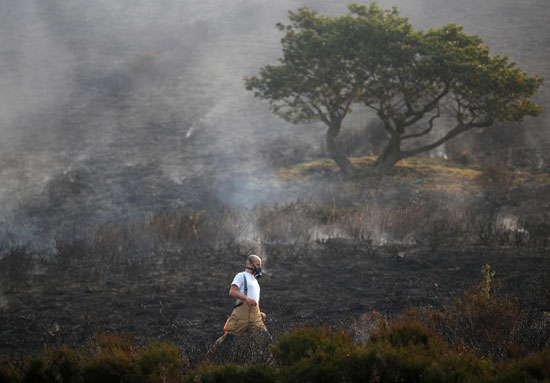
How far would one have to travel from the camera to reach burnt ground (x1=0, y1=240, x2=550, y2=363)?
23.2 feet

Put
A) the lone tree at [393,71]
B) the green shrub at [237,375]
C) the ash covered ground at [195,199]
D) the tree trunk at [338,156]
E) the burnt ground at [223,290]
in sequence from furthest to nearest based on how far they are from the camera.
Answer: the tree trunk at [338,156] < the lone tree at [393,71] < the ash covered ground at [195,199] < the burnt ground at [223,290] < the green shrub at [237,375]

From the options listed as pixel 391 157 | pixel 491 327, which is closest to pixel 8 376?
pixel 491 327

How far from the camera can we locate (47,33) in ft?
133

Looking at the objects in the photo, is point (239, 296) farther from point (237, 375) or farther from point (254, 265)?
point (237, 375)

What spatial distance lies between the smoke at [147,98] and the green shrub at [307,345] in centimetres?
1052

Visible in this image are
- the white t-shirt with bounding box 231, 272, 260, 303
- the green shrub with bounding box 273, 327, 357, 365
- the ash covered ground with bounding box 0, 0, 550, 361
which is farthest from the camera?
the ash covered ground with bounding box 0, 0, 550, 361

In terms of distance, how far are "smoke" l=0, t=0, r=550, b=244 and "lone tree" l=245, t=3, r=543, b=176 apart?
3.53 metres

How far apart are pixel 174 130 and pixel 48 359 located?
67.8 ft

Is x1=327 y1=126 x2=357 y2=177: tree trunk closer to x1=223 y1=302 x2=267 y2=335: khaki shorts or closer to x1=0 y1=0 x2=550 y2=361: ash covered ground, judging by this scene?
x1=0 y1=0 x2=550 y2=361: ash covered ground

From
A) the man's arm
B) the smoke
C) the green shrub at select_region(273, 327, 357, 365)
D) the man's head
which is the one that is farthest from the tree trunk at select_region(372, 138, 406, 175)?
the green shrub at select_region(273, 327, 357, 365)

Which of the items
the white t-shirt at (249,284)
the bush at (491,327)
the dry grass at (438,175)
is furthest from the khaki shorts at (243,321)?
the dry grass at (438,175)

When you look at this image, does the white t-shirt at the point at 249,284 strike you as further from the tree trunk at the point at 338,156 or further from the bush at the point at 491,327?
the tree trunk at the point at 338,156

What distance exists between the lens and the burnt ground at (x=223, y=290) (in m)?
7.08

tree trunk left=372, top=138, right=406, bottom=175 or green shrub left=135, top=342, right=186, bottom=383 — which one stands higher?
green shrub left=135, top=342, right=186, bottom=383
